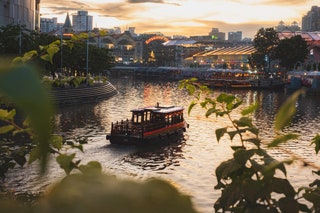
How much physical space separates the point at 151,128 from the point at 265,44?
233 feet

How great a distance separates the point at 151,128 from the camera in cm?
2577

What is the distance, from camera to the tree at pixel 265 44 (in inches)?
3553

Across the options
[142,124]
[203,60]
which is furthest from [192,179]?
[203,60]

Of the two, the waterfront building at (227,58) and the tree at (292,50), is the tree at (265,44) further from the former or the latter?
the waterfront building at (227,58)

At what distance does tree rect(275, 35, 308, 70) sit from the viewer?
3337 inches

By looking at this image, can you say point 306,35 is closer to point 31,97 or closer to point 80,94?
point 80,94

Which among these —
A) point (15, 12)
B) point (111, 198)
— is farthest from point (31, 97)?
point (15, 12)

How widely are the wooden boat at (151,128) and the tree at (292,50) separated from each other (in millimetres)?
60983

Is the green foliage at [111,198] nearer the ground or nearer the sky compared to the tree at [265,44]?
nearer the ground

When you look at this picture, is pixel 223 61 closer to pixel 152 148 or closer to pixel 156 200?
pixel 152 148

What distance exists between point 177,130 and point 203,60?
12355 cm

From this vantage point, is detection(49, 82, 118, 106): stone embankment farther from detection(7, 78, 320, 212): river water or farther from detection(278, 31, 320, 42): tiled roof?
detection(278, 31, 320, 42): tiled roof

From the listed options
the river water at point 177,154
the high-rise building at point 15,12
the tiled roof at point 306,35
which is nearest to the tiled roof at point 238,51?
the tiled roof at point 306,35

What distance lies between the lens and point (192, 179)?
1811 cm
